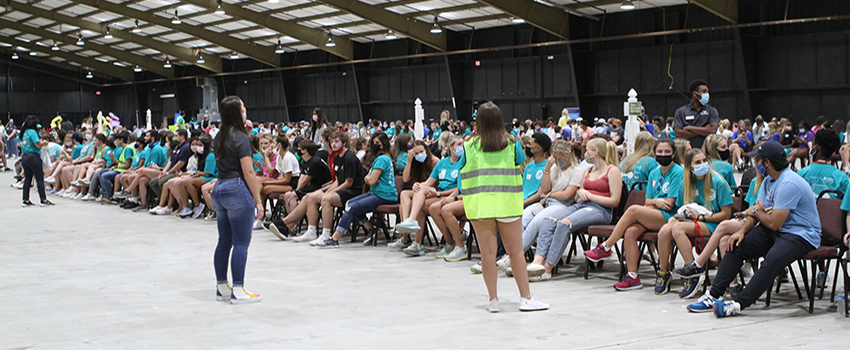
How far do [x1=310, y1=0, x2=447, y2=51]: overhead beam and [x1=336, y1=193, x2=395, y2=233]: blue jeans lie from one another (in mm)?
15879

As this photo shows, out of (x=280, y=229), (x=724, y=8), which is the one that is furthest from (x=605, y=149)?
(x=724, y=8)

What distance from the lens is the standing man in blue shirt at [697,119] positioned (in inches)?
280

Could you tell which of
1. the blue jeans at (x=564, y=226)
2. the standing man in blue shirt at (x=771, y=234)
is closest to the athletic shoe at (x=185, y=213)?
the blue jeans at (x=564, y=226)

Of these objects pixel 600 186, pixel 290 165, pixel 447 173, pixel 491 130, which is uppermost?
pixel 491 130

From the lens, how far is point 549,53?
25.6 meters

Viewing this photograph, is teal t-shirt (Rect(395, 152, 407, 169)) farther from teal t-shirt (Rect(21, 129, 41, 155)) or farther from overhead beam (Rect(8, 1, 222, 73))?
overhead beam (Rect(8, 1, 222, 73))

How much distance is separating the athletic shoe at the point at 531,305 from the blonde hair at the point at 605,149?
1.87 meters

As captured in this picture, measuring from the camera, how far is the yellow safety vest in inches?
191

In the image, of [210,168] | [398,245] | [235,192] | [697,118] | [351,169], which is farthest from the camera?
[210,168]

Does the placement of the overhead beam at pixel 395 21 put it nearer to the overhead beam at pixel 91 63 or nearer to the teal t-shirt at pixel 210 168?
the teal t-shirt at pixel 210 168

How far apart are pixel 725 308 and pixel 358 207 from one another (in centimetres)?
427

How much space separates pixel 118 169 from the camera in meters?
13.4

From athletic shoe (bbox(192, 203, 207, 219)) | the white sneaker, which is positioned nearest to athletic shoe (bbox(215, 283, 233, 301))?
the white sneaker

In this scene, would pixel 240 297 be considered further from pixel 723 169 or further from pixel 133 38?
pixel 133 38
